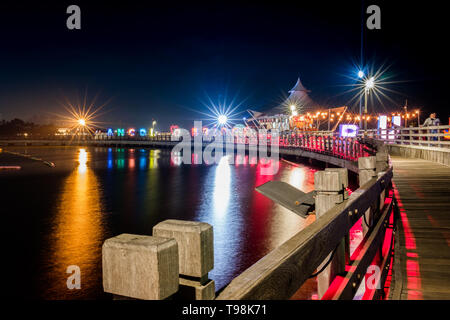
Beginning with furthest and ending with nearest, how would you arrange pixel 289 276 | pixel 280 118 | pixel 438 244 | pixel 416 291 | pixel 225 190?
pixel 280 118
pixel 225 190
pixel 438 244
pixel 416 291
pixel 289 276

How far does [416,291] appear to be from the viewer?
3.53m

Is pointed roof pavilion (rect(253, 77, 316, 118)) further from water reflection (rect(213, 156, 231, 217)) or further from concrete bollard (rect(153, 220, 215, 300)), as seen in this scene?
A: concrete bollard (rect(153, 220, 215, 300))

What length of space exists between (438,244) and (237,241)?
5.16 meters

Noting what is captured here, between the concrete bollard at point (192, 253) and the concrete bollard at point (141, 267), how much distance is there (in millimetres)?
110

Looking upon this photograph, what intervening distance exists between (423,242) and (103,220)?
376 inches

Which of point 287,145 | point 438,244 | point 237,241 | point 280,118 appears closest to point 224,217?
point 237,241

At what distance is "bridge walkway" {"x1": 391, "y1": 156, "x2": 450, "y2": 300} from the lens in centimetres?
360

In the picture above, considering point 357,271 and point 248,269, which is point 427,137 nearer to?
point 357,271

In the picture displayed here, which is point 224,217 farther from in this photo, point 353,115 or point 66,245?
point 353,115

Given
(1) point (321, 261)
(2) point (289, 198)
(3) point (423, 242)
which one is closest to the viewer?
(1) point (321, 261)

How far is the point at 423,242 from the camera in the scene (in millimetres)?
4969

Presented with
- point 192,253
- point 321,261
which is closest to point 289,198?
point 321,261
